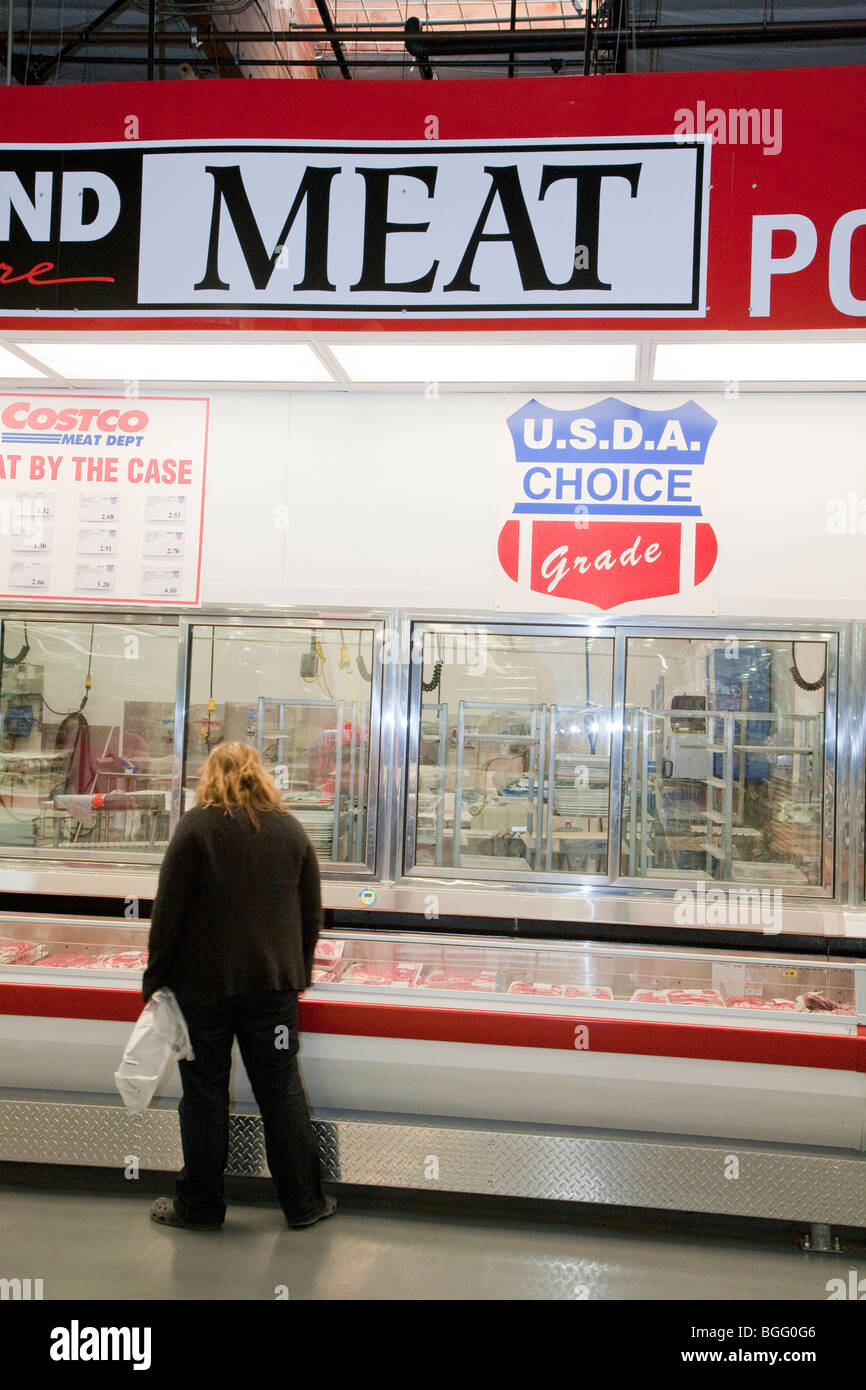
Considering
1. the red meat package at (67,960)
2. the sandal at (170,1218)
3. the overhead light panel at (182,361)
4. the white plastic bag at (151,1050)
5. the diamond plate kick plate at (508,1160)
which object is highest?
the overhead light panel at (182,361)

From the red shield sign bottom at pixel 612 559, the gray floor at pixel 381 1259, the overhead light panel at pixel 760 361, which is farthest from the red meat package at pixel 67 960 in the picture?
the overhead light panel at pixel 760 361

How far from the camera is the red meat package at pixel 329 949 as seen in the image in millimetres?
3938

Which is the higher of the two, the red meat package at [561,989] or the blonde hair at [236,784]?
the blonde hair at [236,784]

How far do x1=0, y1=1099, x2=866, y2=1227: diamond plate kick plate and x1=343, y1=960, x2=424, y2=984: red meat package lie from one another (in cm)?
51

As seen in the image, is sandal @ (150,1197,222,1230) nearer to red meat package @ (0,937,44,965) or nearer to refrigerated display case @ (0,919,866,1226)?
refrigerated display case @ (0,919,866,1226)

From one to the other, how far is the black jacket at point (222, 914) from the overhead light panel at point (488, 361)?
74.3 inches

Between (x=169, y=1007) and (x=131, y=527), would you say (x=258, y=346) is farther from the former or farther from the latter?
(x=169, y=1007)

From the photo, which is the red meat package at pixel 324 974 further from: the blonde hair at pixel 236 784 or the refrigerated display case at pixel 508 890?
the blonde hair at pixel 236 784

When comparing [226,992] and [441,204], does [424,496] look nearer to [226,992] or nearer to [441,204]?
[441,204]

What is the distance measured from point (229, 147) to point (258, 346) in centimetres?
69

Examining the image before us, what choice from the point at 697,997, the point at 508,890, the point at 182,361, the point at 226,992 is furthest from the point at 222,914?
the point at 182,361

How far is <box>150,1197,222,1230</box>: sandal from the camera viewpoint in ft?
11.1
